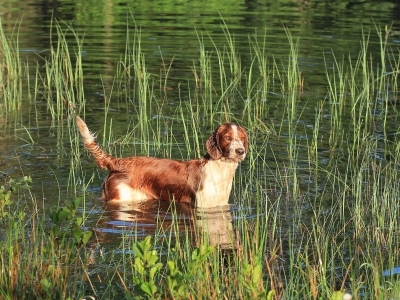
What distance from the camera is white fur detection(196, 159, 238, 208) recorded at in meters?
7.75

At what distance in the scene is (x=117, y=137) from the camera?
9.84m

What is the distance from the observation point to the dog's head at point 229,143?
292 inches

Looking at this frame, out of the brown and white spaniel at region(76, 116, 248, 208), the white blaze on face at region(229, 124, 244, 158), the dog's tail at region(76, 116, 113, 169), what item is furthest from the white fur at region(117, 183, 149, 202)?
the white blaze on face at region(229, 124, 244, 158)

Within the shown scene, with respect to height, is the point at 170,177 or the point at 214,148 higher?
the point at 214,148

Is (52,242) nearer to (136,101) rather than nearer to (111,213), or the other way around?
(111,213)

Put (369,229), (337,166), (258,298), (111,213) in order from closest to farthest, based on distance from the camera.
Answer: (258,298) → (369,229) → (111,213) → (337,166)

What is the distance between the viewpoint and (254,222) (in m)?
6.88

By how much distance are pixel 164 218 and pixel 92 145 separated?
3.76ft

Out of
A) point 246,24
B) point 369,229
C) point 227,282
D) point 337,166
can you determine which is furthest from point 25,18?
point 227,282

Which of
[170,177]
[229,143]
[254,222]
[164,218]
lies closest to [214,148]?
[229,143]

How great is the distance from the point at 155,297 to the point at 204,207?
3.35 meters

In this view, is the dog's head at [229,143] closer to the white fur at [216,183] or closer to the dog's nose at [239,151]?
the dog's nose at [239,151]

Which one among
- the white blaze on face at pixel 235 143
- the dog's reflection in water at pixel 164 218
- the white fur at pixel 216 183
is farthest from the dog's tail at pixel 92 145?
the white blaze on face at pixel 235 143

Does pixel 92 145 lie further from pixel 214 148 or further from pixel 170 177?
pixel 214 148
